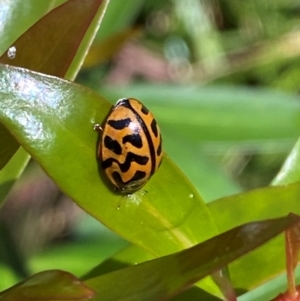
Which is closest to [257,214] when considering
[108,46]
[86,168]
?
[86,168]

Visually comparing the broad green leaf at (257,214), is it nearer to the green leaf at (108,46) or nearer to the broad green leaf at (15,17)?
the broad green leaf at (15,17)

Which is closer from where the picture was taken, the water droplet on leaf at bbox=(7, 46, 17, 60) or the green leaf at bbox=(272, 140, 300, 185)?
the water droplet on leaf at bbox=(7, 46, 17, 60)

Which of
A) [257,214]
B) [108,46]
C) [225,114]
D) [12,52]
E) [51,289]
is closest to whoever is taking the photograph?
[51,289]

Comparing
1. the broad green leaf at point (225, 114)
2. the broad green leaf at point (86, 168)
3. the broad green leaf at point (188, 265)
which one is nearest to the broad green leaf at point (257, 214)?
the broad green leaf at point (86, 168)

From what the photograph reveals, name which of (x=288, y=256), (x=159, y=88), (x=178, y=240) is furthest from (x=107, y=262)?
(x=159, y=88)

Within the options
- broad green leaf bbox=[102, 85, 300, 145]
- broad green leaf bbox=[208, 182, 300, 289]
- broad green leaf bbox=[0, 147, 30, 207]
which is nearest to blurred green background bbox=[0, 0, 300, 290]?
broad green leaf bbox=[102, 85, 300, 145]

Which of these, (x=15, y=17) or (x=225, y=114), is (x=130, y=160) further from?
(x=225, y=114)

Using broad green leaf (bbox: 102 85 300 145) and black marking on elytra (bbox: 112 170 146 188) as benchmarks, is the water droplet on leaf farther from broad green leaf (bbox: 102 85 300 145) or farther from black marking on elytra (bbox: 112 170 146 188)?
broad green leaf (bbox: 102 85 300 145)
